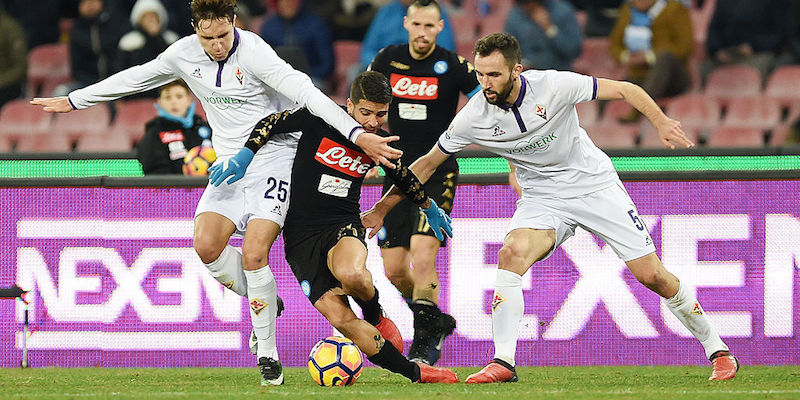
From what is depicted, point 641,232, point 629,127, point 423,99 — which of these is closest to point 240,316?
point 423,99

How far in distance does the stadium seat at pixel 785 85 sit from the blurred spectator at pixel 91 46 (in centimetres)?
670

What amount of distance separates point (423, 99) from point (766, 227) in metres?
2.48

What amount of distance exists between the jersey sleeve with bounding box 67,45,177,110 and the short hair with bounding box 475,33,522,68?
1983 millimetres

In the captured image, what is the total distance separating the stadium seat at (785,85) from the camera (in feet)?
38.6

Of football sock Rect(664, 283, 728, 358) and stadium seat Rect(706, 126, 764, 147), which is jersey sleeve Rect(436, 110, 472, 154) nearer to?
football sock Rect(664, 283, 728, 358)

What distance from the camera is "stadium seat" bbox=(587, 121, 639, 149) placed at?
37.7 ft

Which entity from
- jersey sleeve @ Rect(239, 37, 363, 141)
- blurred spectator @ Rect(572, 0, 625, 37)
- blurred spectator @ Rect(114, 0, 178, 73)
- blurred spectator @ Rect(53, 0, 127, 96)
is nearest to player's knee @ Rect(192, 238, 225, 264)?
jersey sleeve @ Rect(239, 37, 363, 141)

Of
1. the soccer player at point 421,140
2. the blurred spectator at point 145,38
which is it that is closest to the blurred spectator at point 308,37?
the blurred spectator at point 145,38

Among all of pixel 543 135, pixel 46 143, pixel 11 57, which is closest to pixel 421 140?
pixel 543 135

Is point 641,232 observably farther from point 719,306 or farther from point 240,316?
point 240,316

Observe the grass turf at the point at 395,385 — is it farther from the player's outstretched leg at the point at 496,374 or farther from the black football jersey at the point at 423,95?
the black football jersey at the point at 423,95

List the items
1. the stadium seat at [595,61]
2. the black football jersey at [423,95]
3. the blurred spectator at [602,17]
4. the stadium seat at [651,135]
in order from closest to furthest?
the black football jersey at [423,95] < the stadium seat at [651,135] < the stadium seat at [595,61] < the blurred spectator at [602,17]

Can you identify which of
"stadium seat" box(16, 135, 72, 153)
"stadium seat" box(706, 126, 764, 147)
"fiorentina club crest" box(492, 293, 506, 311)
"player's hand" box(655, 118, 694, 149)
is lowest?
"fiorentina club crest" box(492, 293, 506, 311)

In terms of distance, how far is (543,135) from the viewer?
7.04m
